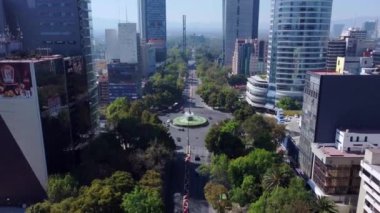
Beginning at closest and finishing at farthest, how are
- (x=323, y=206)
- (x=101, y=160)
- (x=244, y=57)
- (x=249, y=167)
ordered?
(x=323, y=206) < (x=249, y=167) < (x=101, y=160) < (x=244, y=57)

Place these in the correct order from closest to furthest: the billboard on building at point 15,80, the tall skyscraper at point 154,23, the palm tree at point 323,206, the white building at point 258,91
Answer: the palm tree at point 323,206, the billboard on building at point 15,80, the white building at point 258,91, the tall skyscraper at point 154,23

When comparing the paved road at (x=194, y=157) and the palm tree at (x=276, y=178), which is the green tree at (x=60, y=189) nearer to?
the paved road at (x=194, y=157)

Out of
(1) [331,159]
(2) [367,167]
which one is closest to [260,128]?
(1) [331,159]

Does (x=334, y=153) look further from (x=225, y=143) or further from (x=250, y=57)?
(x=250, y=57)

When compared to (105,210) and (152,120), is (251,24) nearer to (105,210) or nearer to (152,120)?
(152,120)

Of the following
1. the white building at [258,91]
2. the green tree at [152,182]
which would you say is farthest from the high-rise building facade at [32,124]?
the white building at [258,91]

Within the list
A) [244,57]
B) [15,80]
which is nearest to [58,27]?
[15,80]

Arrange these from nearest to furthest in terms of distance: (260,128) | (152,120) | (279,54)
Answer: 1. (260,128)
2. (152,120)
3. (279,54)
